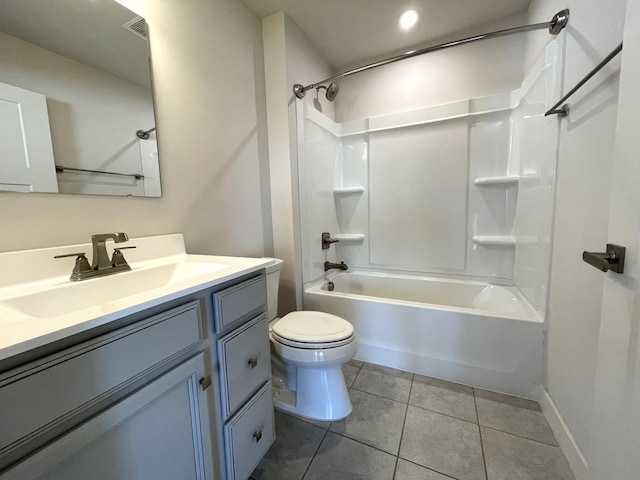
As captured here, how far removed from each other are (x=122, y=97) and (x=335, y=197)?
175cm

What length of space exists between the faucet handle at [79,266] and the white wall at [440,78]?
228 centimetres

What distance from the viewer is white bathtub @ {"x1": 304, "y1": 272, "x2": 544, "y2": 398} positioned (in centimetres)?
139

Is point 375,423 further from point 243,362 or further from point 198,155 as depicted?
point 198,155

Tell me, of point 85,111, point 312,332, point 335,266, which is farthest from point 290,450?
point 85,111

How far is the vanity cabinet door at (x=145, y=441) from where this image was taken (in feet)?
1.45

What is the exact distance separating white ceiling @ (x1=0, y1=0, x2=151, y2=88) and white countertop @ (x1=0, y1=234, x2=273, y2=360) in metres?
0.66

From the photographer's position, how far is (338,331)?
125 centimetres

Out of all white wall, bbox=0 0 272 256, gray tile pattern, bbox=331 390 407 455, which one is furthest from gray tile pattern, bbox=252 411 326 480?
white wall, bbox=0 0 272 256

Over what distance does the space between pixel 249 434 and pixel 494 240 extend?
2002 mm

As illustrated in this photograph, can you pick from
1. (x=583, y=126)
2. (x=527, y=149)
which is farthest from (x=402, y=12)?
(x=583, y=126)

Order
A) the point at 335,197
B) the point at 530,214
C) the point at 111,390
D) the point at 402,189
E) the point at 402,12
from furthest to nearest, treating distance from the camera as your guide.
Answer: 1. the point at 335,197
2. the point at 402,189
3. the point at 402,12
4. the point at 530,214
5. the point at 111,390

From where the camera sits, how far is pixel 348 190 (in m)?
2.37

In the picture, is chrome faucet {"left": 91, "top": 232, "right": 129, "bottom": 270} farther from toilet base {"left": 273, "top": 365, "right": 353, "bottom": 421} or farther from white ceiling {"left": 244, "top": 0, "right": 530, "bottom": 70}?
white ceiling {"left": 244, "top": 0, "right": 530, "bottom": 70}

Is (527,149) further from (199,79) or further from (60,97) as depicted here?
(60,97)
